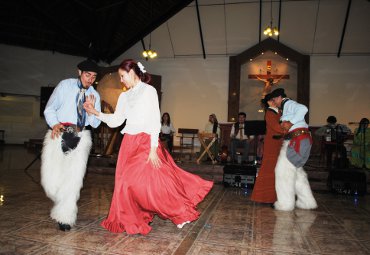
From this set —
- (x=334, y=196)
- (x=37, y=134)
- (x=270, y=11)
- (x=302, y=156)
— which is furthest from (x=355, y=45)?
(x=37, y=134)

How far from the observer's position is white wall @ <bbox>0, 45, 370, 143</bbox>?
39.2ft

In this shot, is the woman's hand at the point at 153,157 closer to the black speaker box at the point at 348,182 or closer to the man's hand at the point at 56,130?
the man's hand at the point at 56,130

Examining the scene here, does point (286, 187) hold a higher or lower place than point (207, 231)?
higher

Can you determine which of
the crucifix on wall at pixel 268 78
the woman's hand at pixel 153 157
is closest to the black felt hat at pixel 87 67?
the woman's hand at pixel 153 157

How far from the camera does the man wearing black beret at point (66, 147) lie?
2.89 meters

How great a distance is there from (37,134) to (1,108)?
2241 millimetres

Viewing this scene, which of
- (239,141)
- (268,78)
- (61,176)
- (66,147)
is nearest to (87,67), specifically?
(66,147)

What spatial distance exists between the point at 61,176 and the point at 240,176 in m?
3.87

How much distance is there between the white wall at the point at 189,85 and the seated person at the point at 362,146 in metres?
4.47

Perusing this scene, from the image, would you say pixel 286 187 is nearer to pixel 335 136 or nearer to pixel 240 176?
pixel 240 176

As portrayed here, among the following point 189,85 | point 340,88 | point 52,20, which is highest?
point 52,20

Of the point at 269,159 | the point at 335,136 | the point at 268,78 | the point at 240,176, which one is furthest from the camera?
the point at 268,78

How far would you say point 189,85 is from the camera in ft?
44.6

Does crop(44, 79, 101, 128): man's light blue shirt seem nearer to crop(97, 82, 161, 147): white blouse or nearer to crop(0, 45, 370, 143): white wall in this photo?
crop(97, 82, 161, 147): white blouse
